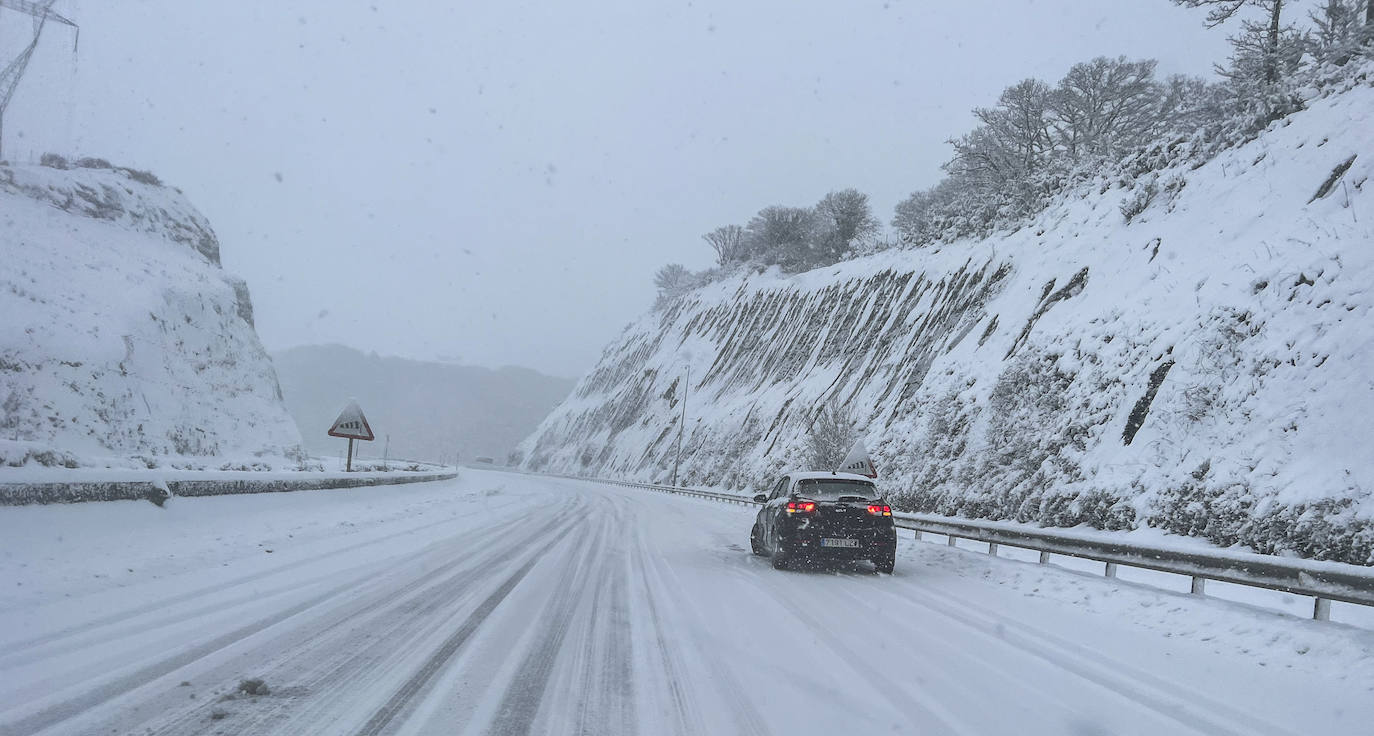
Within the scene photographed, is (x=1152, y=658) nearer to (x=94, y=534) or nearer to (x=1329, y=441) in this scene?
(x=1329, y=441)

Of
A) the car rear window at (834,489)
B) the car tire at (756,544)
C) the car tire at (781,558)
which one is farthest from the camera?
the car tire at (756,544)

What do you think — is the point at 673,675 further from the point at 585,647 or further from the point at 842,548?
the point at 842,548

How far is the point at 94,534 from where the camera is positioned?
816cm

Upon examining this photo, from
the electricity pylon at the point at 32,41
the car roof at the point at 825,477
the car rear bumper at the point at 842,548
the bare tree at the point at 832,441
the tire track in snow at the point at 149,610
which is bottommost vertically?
the tire track in snow at the point at 149,610

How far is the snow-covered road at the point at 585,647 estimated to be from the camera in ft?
13.1

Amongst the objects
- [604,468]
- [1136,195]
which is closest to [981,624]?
[1136,195]

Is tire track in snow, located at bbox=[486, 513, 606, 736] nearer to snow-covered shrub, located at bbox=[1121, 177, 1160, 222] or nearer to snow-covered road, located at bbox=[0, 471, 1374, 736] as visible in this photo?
snow-covered road, located at bbox=[0, 471, 1374, 736]

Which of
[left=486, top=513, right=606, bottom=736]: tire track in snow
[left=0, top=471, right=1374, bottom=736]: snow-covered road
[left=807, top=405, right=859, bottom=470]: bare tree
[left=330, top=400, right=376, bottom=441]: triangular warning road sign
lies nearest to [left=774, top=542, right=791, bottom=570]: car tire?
[left=0, top=471, right=1374, bottom=736]: snow-covered road

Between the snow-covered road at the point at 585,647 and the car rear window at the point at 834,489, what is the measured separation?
1348mm

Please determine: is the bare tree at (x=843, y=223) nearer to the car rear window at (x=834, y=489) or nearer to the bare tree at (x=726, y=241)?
the bare tree at (x=726, y=241)

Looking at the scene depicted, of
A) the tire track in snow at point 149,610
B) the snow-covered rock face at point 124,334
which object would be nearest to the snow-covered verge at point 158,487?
the tire track in snow at point 149,610

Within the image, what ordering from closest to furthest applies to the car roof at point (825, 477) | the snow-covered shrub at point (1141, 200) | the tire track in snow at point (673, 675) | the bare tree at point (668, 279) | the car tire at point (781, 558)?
the tire track in snow at point (673, 675) < the car tire at point (781, 558) < the car roof at point (825, 477) < the snow-covered shrub at point (1141, 200) < the bare tree at point (668, 279)

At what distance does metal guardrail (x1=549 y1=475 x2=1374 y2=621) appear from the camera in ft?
20.3

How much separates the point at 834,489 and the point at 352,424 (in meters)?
16.3
